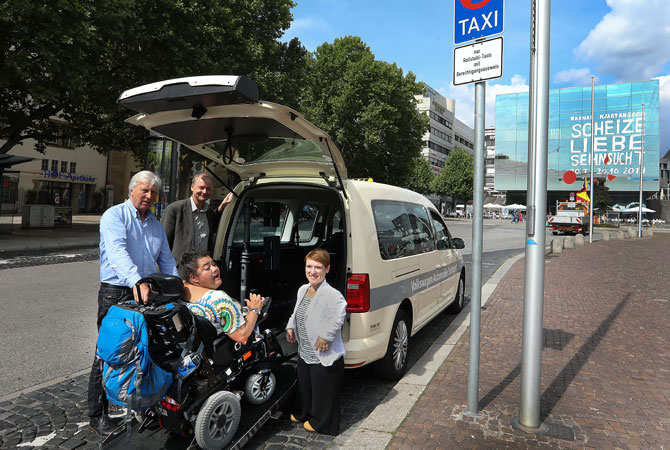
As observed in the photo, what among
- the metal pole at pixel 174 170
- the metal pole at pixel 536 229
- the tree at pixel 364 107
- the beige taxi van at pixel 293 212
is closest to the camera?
the beige taxi van at pixel 293 212

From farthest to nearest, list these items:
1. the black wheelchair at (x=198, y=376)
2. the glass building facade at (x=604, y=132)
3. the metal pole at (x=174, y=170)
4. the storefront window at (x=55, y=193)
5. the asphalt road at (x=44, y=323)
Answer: the glass building facade at (x=604, y=132) → the storefront window at (x=55, y=193) → the metal pole at (x=174, y=170) → the asphalt road at (x=44, y=323) → the black wheelchair at (x=198, y=376)

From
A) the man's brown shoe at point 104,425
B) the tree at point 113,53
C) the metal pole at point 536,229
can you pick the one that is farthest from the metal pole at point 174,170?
the metal pole at point 536,229

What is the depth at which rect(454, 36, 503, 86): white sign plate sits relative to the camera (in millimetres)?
3312

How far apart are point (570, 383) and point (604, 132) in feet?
238

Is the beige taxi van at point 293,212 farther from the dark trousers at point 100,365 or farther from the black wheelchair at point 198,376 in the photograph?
the dark trousers at point 100,365

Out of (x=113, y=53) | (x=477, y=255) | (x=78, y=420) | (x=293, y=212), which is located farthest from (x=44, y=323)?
(x=113, y=53)

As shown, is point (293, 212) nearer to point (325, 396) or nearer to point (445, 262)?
point (445, 262)

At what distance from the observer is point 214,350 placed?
2.89m

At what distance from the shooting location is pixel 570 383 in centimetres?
412

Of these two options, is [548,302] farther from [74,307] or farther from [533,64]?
[74,307]

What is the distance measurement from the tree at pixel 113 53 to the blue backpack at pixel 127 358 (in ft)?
39.1

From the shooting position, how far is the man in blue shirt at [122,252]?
296 centimetres

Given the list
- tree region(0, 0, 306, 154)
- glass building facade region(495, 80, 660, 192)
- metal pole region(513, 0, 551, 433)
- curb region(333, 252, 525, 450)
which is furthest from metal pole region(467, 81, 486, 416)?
glass building facade region(495, 80, 660, 192)

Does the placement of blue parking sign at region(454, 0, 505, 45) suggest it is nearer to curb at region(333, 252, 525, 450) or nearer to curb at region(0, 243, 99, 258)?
curb at region(333, 252, 525, 450)
